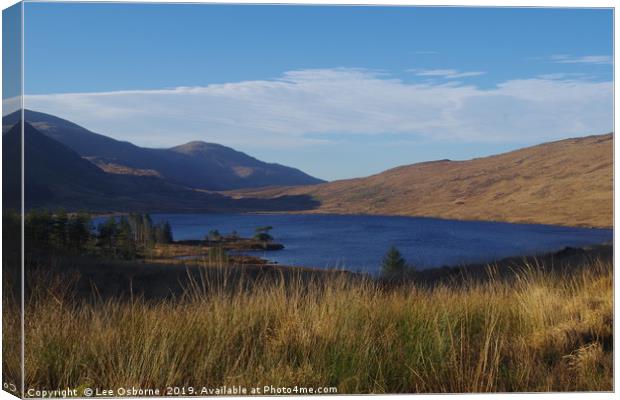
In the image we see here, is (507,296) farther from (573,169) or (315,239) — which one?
(315,239)

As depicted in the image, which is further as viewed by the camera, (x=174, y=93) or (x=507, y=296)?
(x=507, y=296)

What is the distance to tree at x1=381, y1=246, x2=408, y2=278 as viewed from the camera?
265 inches

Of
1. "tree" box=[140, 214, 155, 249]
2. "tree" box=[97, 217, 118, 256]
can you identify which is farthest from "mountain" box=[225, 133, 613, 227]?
"tree" box=[97, 217, 118, 256]

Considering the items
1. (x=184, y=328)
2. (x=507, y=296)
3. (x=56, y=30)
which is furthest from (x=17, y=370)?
(x=507, y=296)

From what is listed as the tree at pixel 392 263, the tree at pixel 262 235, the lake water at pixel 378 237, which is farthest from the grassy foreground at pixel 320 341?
the tree at pixel 262 235

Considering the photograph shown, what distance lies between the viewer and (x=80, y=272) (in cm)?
677

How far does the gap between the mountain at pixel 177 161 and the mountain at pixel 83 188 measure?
81 millimetres

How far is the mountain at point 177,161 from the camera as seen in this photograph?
245 inches

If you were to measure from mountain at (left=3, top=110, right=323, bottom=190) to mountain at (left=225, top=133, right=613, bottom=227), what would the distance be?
24 cm

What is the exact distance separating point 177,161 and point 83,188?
2.79 feet

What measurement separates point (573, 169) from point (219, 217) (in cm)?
329

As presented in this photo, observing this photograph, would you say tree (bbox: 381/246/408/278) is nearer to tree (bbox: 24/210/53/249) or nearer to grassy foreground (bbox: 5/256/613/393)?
grassy foreground (bbox: 5/256/613/393)

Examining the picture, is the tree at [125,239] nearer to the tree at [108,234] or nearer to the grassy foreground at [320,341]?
the tree at [108,234]

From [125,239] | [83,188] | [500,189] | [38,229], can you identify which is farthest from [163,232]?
[500,189]
